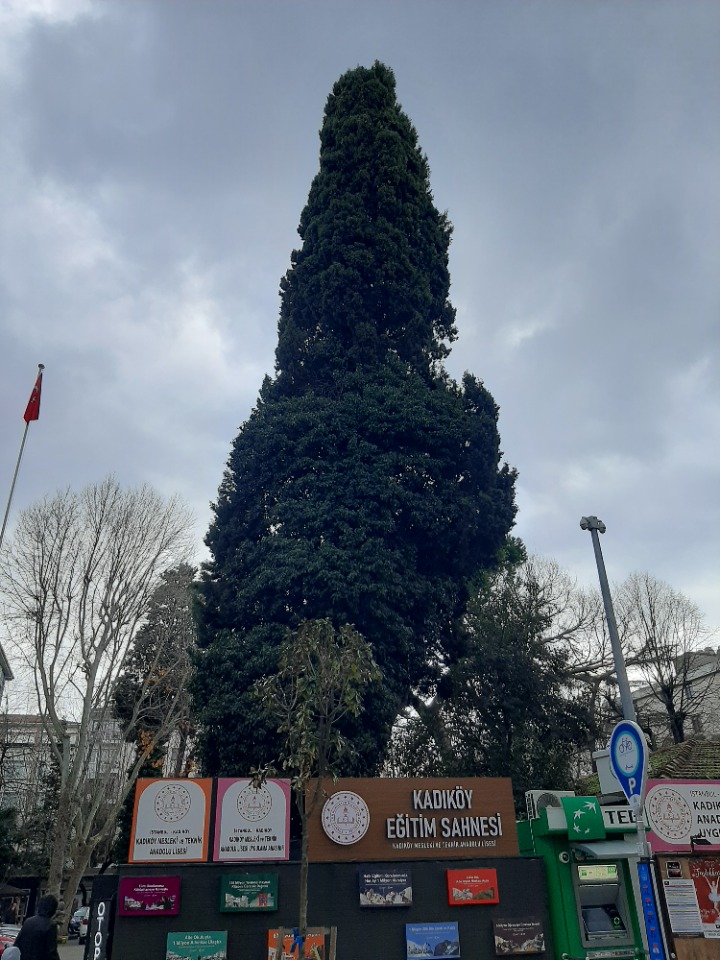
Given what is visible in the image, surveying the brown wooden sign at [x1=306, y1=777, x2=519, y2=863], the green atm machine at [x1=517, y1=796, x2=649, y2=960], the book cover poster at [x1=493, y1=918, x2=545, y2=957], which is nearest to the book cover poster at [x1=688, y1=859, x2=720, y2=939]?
the green atm machine at [x1=517, y1=796, x2=649, y2=960]

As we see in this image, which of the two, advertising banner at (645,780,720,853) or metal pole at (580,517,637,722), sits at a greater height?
metal pole at (580,517,637,722)

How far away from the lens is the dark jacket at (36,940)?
7.23m

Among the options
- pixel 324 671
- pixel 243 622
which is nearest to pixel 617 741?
pixel 324 671

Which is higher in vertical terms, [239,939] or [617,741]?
[617,741]

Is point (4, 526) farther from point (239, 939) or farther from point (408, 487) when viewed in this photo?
point (408, 487)

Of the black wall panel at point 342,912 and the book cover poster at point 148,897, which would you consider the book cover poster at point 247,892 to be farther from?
the book cover poster at point 148,897

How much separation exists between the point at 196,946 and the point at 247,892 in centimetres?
96

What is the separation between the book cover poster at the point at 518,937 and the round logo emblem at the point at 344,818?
2.53 metres

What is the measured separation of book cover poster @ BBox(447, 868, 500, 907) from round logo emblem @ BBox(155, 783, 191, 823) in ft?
14.1

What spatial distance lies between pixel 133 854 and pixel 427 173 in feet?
99.6

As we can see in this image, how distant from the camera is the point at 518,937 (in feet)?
36.2

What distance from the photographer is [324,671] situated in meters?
10.4

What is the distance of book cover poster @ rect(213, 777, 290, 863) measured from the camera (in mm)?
10922

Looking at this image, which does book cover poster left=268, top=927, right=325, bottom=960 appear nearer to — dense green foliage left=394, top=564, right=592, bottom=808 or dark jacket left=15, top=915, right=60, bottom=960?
dark jacket left=15, top=915, right=60, bottom=960
